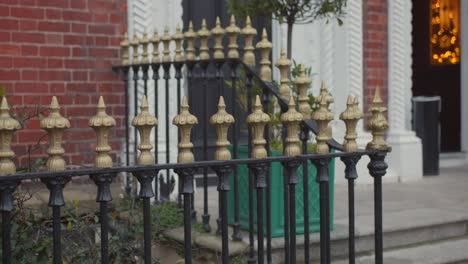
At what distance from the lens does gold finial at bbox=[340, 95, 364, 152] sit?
2805mm

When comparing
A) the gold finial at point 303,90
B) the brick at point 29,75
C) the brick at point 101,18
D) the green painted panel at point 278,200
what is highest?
the brick at point 101,18

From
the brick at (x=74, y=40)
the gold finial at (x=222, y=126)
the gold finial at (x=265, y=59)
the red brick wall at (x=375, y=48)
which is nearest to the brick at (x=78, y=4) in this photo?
the brick at (x=74, y=40)

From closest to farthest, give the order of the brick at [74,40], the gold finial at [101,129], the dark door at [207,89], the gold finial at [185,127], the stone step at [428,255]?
the gold finial at [101,129] → the gold finial at [185,127] → the stone step at [428,255] → the brick at [74,40] → the dark door at [207,89]

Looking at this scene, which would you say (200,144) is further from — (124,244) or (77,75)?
(124,244)

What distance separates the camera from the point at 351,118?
2.81 metres

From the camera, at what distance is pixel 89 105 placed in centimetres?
573

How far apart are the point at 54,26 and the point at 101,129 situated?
3.52 m

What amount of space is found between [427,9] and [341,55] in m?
3.79

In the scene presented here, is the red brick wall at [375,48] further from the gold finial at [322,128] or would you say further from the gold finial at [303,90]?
the gold finial at [322,128]

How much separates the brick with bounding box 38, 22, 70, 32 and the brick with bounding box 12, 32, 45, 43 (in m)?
0.06

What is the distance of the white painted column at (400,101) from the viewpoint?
7555 millimetres

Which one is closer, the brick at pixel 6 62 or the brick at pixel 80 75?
the brick at pixel 6 62

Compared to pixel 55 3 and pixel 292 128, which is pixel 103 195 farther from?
pixel 55 3

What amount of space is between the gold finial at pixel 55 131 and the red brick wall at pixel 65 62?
3.19 m
